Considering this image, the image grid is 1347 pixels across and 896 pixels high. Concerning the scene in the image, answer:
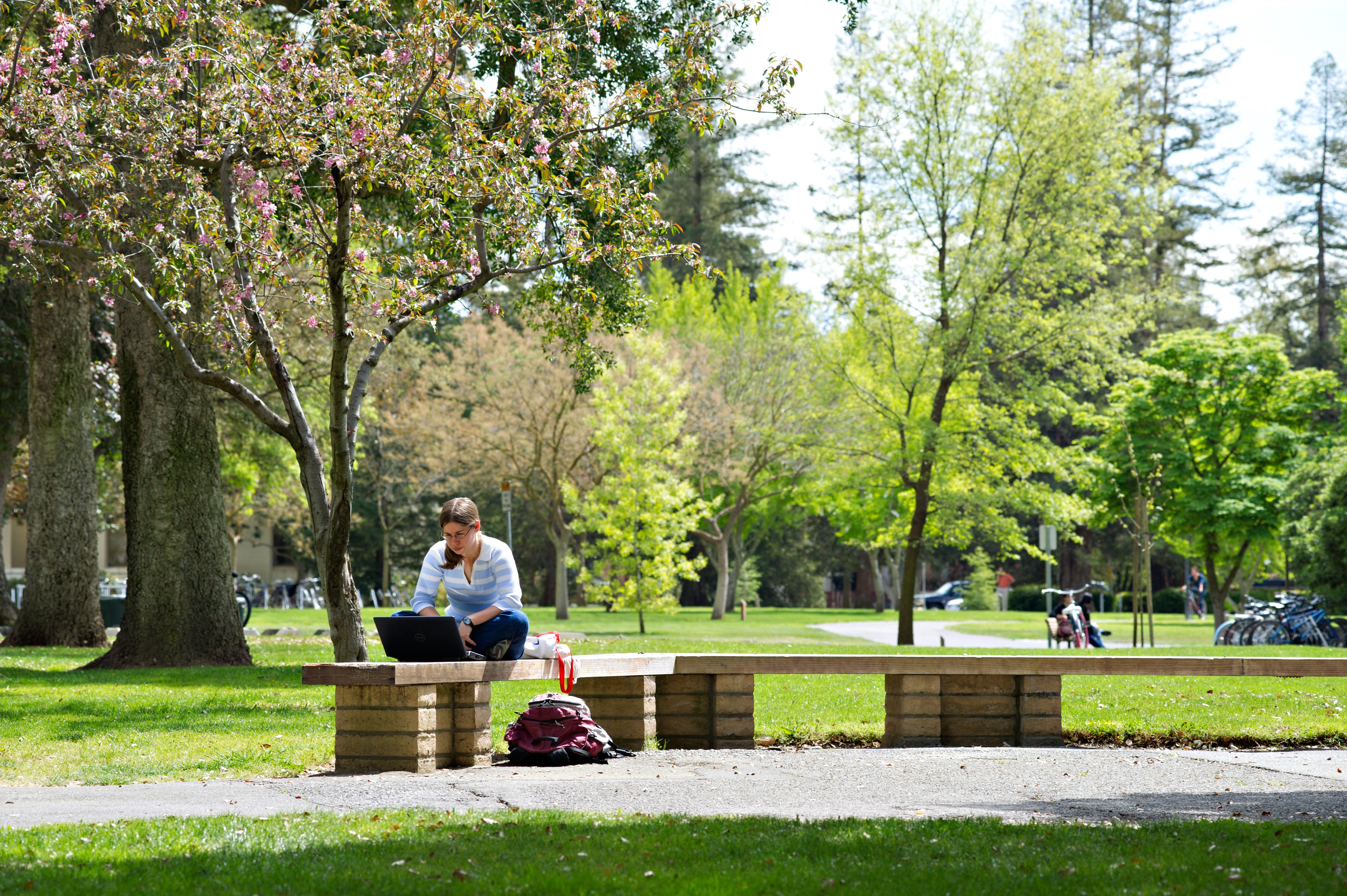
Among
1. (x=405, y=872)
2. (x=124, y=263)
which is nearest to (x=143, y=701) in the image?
(x=124, y=263)

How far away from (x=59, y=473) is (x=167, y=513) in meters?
4.29

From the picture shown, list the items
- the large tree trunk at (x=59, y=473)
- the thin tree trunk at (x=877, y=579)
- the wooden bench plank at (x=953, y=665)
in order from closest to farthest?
the wooden bench plank at (x=953, y=665) → the large tree trunk at (x=59, y=473) → the thin tree trunk at (x=877, y=579)

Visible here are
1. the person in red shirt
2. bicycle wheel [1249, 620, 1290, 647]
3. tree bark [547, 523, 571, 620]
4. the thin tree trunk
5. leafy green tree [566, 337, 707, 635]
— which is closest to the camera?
bicycle wheel [1249, 620, 1290, 647]

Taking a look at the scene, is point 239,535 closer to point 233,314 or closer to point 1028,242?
point 1028,242

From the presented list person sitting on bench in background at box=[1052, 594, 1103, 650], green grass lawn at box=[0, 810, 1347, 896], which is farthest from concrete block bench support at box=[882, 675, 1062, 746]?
person sitting on bench in background at box=[1052, 594, 1103, 650]

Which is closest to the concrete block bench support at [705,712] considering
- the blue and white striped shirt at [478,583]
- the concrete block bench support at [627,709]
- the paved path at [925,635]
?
the concrete block bench support at [627,709]

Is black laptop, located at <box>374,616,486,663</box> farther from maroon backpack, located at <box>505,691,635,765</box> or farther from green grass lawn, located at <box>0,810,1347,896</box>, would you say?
green grass lawn, located at <box>0,810,1347,896</box>

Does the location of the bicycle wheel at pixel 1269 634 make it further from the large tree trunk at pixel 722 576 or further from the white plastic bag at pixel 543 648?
the white plastic bag at pixel 543 648

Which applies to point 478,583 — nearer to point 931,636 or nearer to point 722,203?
point 931,636

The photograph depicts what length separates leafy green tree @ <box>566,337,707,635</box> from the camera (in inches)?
1220

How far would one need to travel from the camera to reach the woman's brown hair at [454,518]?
8.00 meters

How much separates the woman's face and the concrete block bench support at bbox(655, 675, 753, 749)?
1.79 metres

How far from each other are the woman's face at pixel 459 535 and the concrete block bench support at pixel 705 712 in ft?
5.87

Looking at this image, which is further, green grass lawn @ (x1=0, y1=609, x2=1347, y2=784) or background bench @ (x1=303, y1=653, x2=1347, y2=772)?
background bench @ (x1=303, y1=653, x2=1347, y2=772)
